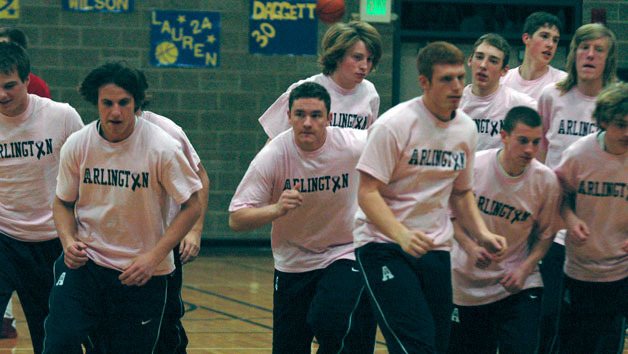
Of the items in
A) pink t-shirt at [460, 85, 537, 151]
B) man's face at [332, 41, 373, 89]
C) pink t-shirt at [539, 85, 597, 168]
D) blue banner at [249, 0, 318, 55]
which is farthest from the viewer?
blue banner at [249, 0, 318, 55]

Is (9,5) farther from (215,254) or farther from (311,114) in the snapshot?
(311,114)

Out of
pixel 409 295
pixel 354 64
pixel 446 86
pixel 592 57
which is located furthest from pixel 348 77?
pixel 409 295

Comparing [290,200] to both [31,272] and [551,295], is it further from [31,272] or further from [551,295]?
[551,295]

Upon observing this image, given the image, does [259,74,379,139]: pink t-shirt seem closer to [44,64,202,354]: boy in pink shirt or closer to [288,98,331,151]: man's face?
[288,98,331,151]: man's face

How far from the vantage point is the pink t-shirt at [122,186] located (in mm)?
5371

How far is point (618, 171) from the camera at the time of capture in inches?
225

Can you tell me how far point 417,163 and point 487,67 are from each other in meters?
1.91

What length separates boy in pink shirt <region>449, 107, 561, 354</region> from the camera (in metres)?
5.73

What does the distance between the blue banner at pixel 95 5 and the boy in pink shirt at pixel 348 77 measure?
6.04 m

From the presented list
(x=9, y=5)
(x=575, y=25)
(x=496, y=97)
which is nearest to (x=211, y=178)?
(x=9, y=5)

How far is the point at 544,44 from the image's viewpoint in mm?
7312

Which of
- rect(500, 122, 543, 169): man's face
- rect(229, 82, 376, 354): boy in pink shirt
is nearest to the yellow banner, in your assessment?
rect(229, 82, 376, 354): boy in pink shirt

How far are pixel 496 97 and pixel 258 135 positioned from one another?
6254 mm

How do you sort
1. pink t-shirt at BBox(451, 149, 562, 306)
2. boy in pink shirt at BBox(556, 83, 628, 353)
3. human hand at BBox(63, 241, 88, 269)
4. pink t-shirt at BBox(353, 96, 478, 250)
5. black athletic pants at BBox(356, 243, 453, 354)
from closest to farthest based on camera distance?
black athletic pants at BBox(356, 243, 453, 354) < pink t-shirt at BBox(353, 96, 478, 250) < human hand at BBox(63, 241, 88, 269) < boy in pink shirt at BBox(556, 83, 628, 353) < pink t-shirt at BBox(451, 149, 562, 306)
